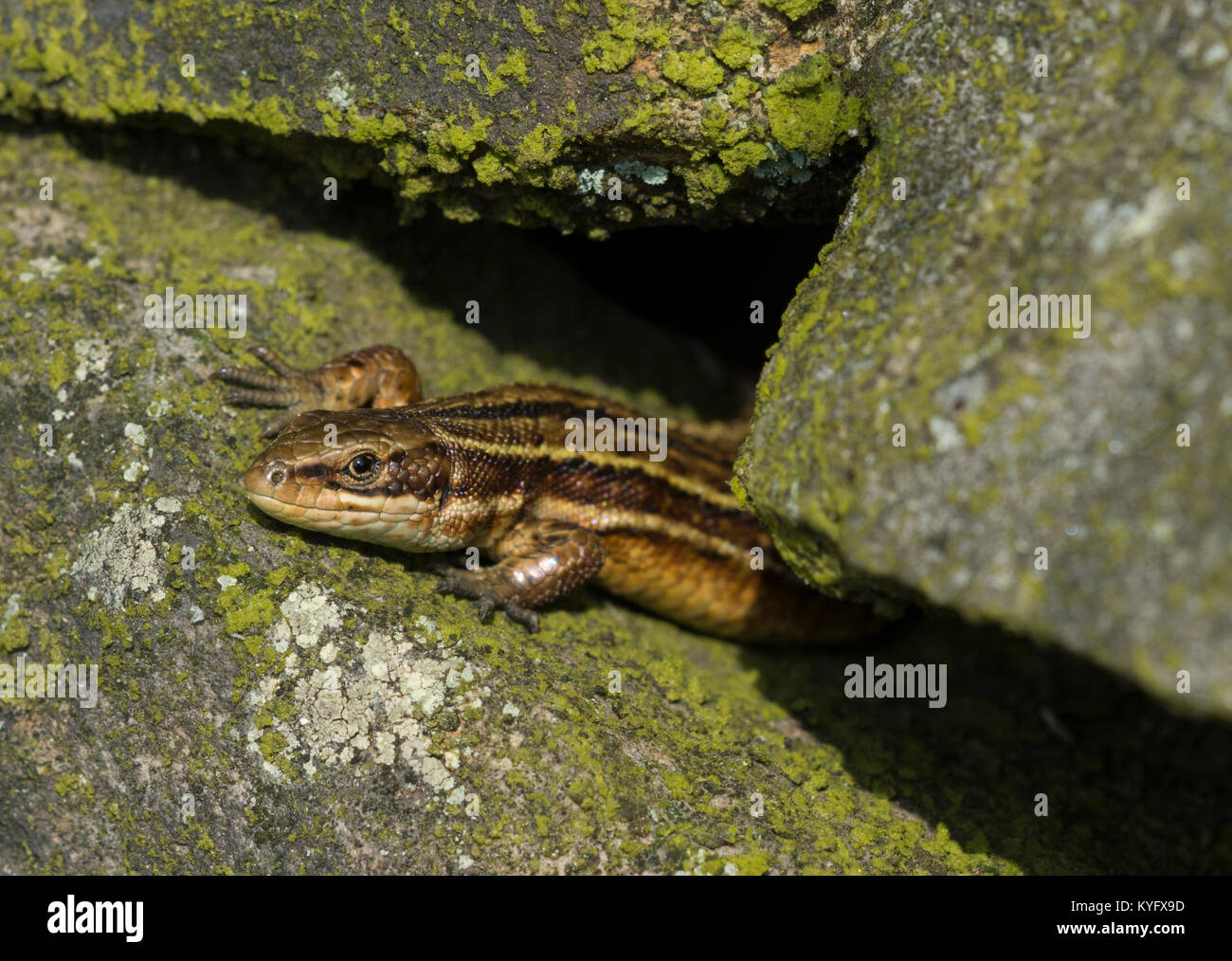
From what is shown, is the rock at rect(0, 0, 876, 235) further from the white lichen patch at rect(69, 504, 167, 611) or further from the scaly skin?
the white lichen patch at rect(69, 504, 167, 611)

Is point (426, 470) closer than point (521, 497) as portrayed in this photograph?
Yes

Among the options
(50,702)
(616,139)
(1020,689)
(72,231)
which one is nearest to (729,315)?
(616,139)

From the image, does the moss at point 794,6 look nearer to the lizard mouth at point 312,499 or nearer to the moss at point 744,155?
the moss at point 744,155

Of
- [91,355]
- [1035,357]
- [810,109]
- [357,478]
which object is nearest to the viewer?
[1035,357]

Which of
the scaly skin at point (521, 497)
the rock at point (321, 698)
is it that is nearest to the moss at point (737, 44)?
the scaly skin at point (521, 497)

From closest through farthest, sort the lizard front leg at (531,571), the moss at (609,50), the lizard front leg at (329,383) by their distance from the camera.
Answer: the moss at (609,50)
the lizard front leg at (531,571)
the lizard front leg at (329,383)

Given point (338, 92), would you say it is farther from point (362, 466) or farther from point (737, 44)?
point (737, 44)

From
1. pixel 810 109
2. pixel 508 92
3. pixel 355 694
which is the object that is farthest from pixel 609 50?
pixel 355 694
